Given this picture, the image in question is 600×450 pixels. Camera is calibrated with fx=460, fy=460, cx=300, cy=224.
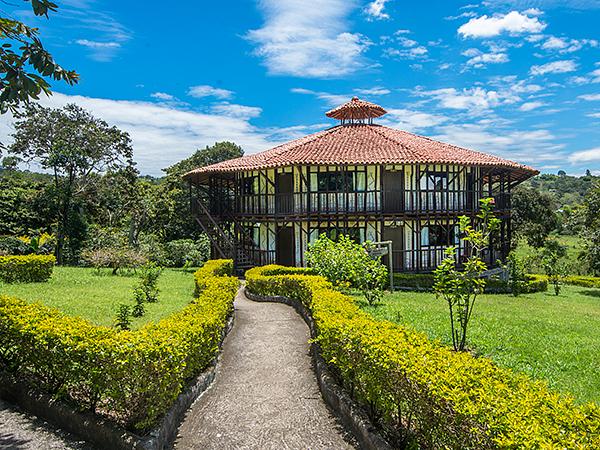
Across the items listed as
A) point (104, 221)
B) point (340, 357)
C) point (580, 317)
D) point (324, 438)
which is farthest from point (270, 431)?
point (104, 221)

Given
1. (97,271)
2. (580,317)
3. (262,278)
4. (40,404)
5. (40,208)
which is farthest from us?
(40,208)

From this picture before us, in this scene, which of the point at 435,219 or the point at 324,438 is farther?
the point at 435,219

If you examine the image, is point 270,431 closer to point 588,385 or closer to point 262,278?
point 588,385

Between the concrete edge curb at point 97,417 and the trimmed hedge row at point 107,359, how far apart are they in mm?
125

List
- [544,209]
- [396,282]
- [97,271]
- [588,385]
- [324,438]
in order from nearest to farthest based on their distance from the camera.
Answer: [324,438]
[588,385]
[396,282]
[97,271]
[544,209]

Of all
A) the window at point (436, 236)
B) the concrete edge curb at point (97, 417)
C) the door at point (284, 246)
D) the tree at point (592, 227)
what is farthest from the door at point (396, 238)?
the concrete edge curb at point (97, 417)

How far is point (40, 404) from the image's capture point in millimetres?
6762

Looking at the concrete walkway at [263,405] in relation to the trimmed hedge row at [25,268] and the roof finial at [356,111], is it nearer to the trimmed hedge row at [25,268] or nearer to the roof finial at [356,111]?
the trimmed hedge row at [25,268]

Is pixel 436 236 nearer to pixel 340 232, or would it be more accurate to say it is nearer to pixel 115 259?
pixel 340 232

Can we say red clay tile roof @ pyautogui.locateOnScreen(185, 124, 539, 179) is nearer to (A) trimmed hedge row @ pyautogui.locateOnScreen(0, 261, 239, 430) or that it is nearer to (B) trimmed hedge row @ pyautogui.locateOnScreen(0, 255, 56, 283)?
(B) trimmed hedge row @ pyautogui.locateOnScreen(0, 255, 56, 283)

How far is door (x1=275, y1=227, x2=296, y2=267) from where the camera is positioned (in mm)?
25328

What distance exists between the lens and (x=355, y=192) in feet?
71.4

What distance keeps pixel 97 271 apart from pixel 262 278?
34.5 ft

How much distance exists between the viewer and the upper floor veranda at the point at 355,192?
888 inches
